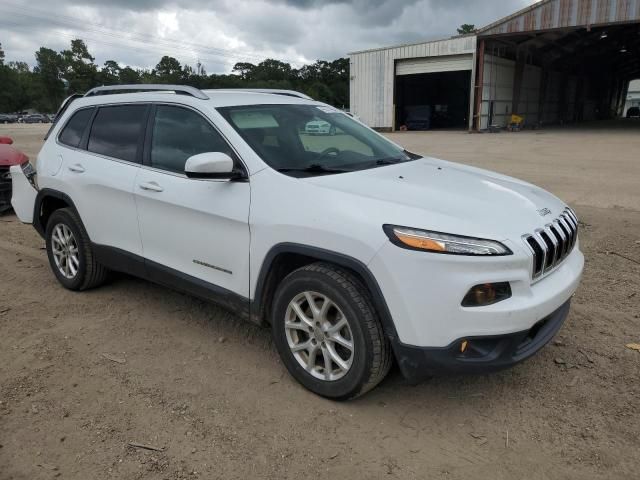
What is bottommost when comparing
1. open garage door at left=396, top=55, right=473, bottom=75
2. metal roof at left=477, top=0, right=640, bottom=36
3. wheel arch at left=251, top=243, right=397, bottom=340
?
wheel arch at left=251, top=243, right=397, bottom=340

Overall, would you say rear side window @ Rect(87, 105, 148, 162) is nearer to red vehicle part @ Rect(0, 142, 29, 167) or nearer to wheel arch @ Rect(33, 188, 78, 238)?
wheel arch @ Rect(33, 188, 78, 238)

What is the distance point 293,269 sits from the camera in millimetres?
3340

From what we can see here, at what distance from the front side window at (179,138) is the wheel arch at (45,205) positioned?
1471mm

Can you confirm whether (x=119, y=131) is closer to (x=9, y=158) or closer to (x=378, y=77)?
(x=9, y=158)

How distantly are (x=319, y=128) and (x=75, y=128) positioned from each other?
239cm

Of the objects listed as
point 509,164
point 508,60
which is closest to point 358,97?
point 508,60

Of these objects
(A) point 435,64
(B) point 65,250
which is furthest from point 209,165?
(A) point 435,64

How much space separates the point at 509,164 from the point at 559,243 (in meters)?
12.0

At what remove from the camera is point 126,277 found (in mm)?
5340

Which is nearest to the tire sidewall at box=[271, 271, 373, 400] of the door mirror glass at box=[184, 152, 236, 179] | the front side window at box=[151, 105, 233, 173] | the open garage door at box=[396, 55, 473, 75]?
the door mirror glass at box=[184, 152, 236, 179]

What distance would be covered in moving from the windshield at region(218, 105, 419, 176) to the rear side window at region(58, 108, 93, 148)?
1.81 meters

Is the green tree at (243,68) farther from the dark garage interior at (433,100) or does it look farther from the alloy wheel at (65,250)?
the alloy wheel at (65,250)

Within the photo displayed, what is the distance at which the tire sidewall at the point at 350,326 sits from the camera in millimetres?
2840

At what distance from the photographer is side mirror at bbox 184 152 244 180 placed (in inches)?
125
